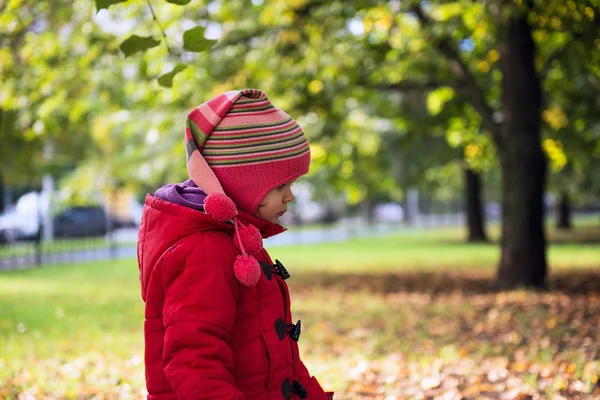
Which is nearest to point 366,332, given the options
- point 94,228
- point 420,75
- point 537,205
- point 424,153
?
point 537,205

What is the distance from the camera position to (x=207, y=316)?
6.91ft

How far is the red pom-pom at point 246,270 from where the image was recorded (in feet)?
7.07

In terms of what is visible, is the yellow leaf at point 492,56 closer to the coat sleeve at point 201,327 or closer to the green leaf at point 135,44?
the green leaf at point 135,44

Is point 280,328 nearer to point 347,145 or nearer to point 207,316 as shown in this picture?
point 207,316

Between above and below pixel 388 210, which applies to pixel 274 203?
above

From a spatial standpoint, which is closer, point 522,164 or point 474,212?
point 522,164

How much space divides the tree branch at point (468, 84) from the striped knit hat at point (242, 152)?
10139 millimetres

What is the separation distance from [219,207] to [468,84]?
36.0ft

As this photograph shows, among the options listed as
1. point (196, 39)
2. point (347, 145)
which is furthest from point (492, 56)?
point (196, 39)

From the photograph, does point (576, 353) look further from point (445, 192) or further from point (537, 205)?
point (445, 192)

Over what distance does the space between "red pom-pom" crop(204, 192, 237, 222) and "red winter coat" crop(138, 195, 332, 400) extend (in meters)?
0.05

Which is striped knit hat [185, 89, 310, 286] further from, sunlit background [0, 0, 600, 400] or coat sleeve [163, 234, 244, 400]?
sunlit background [0, 0, 600, 400]

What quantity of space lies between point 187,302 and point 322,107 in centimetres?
1127

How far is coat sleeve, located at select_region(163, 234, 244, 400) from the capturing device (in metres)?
2.07
